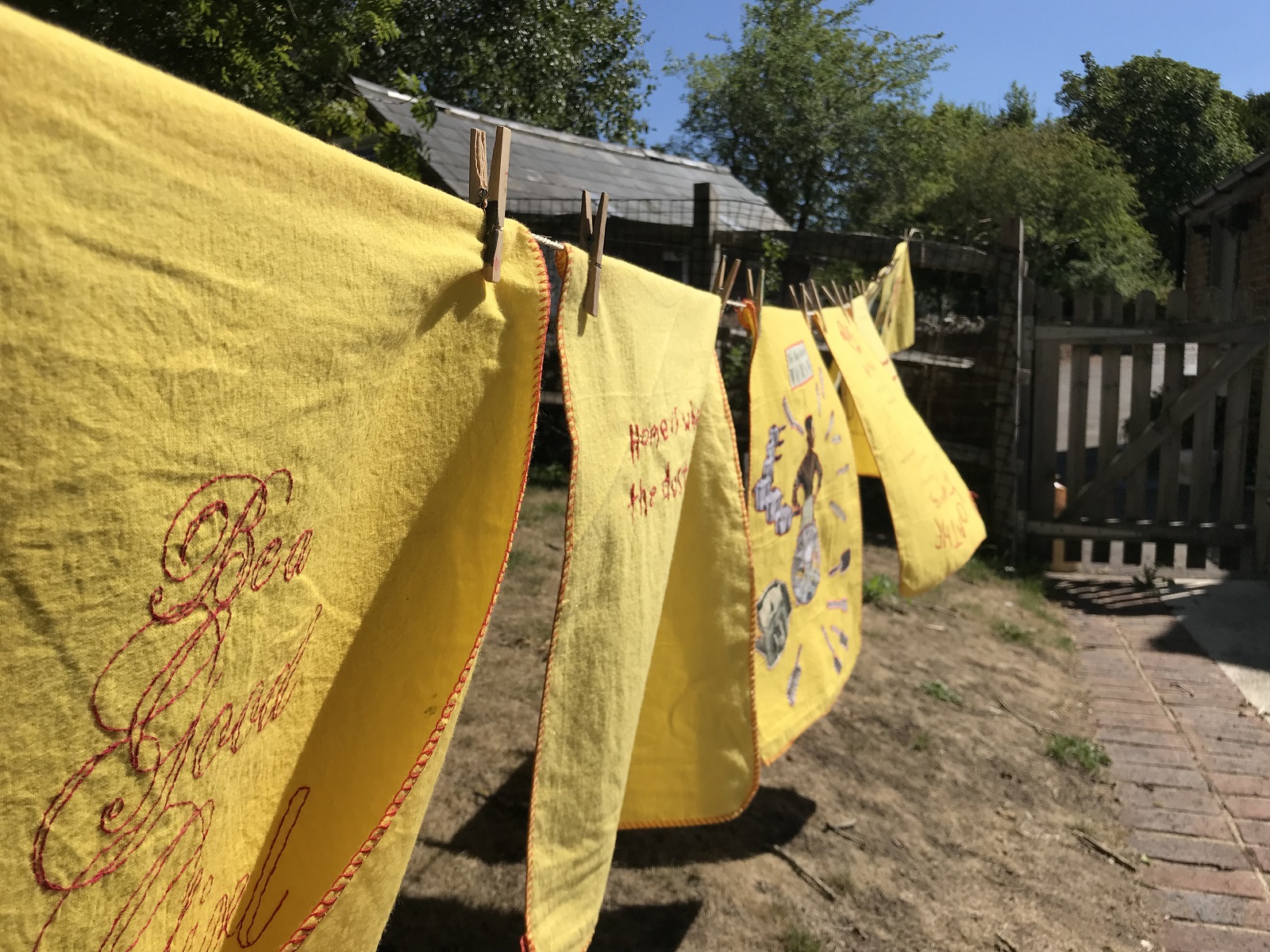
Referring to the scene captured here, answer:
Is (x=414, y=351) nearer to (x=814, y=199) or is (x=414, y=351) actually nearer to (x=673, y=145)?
(x=814, y=199)

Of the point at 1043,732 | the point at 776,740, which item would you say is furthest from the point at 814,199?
the point at 776,740

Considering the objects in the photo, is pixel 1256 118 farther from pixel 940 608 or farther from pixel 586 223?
pixel 586 223

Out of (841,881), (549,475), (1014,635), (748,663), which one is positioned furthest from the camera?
(549,475)

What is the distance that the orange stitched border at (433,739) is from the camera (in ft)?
3.11

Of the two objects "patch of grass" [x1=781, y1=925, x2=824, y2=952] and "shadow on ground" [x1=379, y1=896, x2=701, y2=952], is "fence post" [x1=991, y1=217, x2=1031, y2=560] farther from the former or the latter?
"shadow on ground" [x1=379, y1=896, x2=701, y2=952]

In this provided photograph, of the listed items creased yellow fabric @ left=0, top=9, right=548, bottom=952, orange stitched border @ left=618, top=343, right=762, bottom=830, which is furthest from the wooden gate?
creased yellow fabric @ left=0, top=9, right=548, bottom=952

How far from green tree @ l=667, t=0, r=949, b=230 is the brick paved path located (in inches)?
857

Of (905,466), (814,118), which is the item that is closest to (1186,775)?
(905,466)

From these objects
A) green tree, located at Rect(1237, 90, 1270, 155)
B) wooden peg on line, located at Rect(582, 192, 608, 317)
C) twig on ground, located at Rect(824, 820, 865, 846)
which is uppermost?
green tree, located at Rect(1237, 90, 1270, 155)

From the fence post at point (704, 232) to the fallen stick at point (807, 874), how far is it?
160 inches

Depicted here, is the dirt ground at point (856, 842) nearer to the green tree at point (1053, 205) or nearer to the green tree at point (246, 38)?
the green tree at point (246, 38)

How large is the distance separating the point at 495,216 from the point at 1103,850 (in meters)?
2.88

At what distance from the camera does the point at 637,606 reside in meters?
1.46

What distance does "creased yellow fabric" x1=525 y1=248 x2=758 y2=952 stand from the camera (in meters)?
1.30
